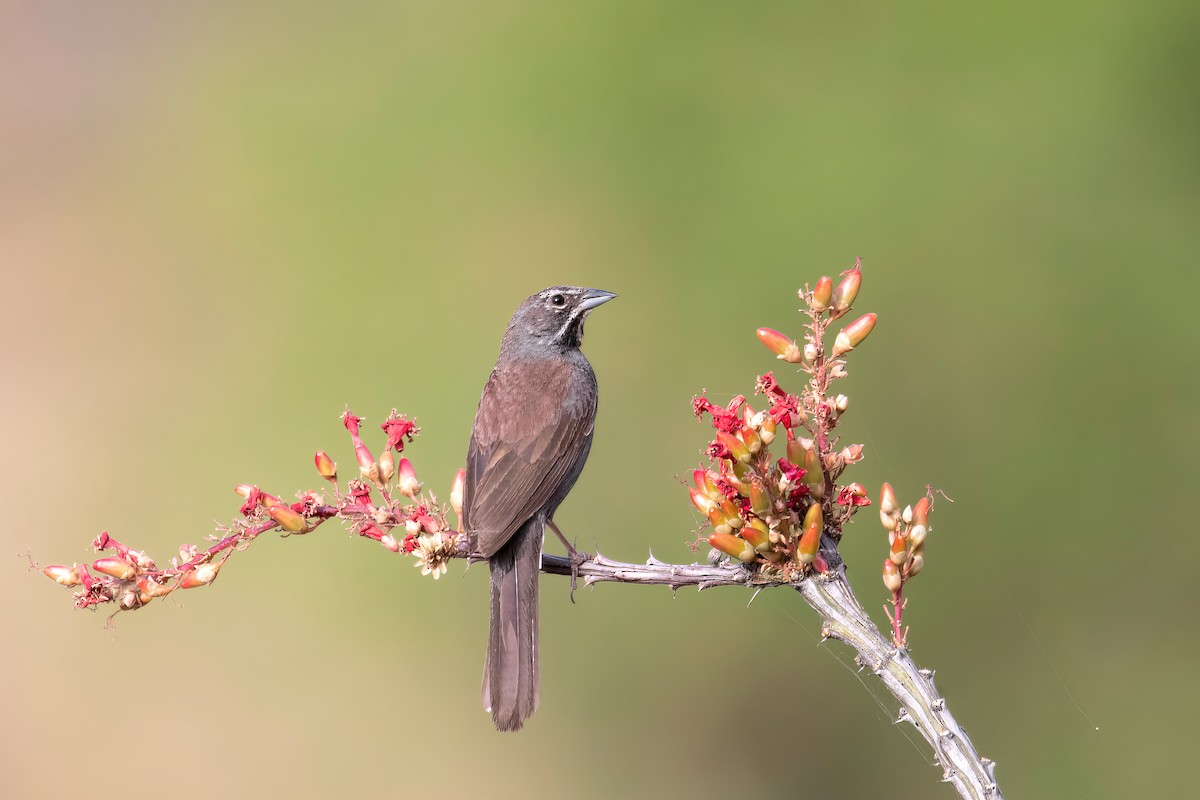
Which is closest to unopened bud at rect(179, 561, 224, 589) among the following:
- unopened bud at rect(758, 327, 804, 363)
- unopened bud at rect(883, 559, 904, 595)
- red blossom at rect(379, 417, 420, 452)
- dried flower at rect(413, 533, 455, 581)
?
dried flower at rect(413, 533, 455, 581)

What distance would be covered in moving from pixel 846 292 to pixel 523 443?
6.66 feet

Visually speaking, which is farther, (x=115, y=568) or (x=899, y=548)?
(x=115, y=568)

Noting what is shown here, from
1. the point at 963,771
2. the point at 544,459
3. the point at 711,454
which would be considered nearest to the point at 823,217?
the point at 544,459

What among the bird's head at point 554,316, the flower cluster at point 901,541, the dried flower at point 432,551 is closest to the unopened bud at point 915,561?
the flower cluster at point 901,541

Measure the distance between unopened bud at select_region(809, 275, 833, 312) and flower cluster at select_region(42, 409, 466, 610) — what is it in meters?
1.10

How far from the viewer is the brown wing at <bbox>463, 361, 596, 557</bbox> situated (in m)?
4.20

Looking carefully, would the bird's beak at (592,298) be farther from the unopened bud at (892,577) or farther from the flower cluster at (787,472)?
the unopened bud at (892,577)

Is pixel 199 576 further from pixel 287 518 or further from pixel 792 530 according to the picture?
pixel 792 530

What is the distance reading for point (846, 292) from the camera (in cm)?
282

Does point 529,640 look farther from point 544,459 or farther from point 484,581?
point 484,581

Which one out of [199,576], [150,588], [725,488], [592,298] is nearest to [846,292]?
[725,488]

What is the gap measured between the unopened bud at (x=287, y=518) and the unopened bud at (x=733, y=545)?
996 mm

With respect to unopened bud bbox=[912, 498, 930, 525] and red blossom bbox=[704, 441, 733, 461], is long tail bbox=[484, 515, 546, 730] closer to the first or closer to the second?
red blossom bbox=[704, 441, 733, 461]

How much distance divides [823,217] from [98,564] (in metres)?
4.21
